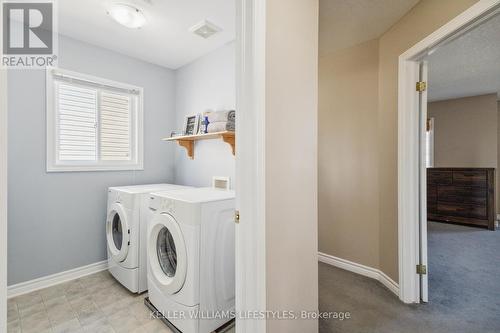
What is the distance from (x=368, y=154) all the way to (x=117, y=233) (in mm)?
2767

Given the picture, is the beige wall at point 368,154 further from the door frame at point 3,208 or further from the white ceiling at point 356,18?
the door frame at point 3,208

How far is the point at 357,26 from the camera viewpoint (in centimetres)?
213

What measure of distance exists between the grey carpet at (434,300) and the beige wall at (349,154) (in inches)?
14.1

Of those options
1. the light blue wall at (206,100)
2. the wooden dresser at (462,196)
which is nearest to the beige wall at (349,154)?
the light blue wall at (206,100)

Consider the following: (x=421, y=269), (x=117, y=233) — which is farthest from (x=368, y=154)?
(x=117, y=233)

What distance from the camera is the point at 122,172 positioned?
108 inches

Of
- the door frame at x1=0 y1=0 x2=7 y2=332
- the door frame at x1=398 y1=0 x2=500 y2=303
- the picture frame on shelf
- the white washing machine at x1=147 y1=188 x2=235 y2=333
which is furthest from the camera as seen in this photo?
the picture frame on shelf

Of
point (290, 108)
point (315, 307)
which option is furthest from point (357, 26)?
point (315, 307)

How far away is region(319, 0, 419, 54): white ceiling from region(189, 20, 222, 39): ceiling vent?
0.97 meters

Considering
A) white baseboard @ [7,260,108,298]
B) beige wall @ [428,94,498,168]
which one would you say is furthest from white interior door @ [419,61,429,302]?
beige wall @ [428,94,498,168]

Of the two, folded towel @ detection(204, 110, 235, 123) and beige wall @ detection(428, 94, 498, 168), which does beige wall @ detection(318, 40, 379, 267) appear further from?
beige wall @ detection(428, 94, 498, 168)

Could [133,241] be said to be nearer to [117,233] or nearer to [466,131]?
[117,233]

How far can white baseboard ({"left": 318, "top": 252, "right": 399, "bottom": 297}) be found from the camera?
2109 millimetres

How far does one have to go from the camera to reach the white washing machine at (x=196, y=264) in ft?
5.06
